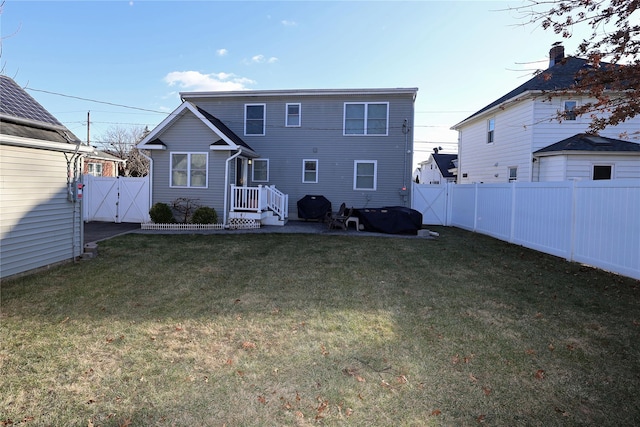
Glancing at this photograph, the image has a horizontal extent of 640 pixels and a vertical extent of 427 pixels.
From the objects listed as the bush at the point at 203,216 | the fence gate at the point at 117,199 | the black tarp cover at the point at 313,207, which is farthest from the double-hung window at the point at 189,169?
the black tarp cover at the point at 313,207

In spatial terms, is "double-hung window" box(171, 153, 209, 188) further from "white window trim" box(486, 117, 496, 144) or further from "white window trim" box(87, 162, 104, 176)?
"white window trim" box(87, 162, 104, 176)

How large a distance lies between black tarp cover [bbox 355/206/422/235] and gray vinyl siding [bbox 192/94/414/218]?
3125mm

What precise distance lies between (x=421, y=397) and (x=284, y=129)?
14.6m

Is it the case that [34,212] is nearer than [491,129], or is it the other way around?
[34,212]

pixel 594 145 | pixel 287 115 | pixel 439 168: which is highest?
pixel 287 115

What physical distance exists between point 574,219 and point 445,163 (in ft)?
98.7

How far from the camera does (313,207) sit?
15.1m

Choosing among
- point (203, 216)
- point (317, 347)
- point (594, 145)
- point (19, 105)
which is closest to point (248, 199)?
point (203, 216)

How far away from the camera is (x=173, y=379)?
275 centimetres

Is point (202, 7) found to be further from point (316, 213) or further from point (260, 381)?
point (260, 381)

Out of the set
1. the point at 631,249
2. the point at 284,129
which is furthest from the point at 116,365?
the point at 284,129

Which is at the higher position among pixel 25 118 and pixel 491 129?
pixel 491 129

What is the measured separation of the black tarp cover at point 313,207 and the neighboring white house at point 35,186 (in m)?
9.26

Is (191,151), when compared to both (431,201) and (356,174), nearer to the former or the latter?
(356,174)
